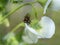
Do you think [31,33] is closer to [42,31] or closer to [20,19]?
[42,31]

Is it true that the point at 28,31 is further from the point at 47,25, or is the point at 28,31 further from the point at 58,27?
the point at 58,27

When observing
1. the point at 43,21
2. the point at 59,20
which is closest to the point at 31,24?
the point at 43,21

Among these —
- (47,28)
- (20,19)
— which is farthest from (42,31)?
(20,19)

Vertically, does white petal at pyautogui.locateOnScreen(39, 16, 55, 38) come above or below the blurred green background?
above

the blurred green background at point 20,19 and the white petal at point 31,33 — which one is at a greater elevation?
the white petal at point 31,33

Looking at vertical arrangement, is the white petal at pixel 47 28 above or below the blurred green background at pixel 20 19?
above
